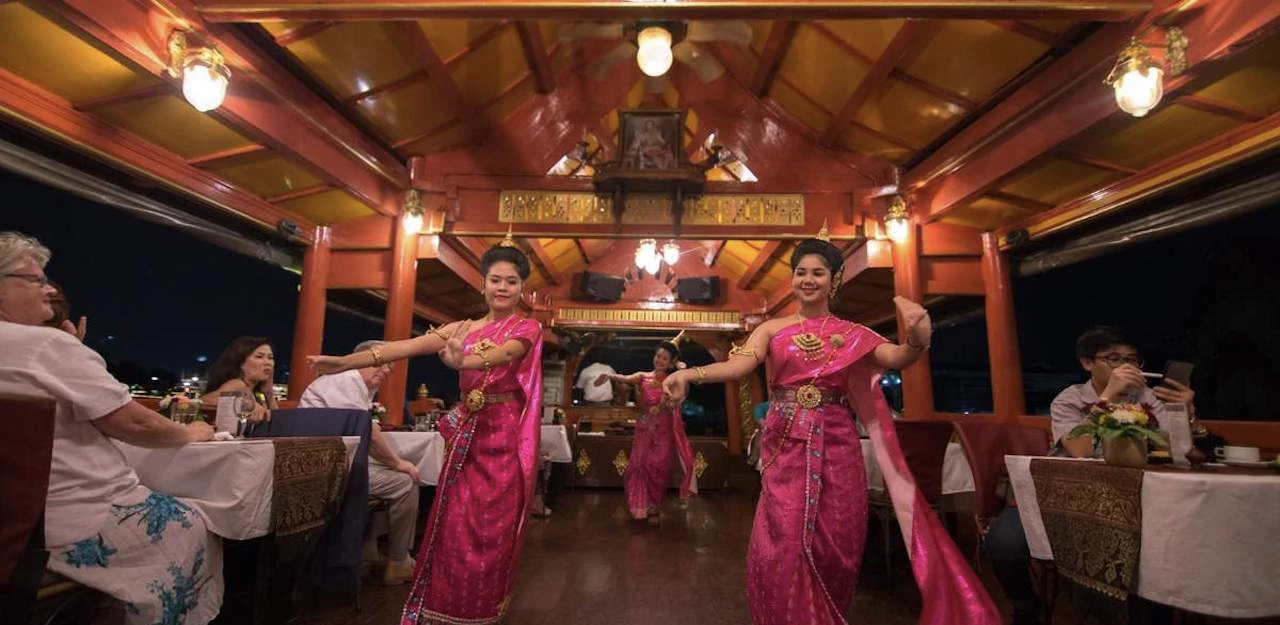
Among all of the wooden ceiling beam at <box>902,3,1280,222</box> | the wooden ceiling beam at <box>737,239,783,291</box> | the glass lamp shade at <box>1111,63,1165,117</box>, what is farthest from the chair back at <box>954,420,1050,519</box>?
the wooden ceiling beam at <box>737,239,783,291</box>

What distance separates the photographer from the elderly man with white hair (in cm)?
140

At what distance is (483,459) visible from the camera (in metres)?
2.31

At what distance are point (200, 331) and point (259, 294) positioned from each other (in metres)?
1.33

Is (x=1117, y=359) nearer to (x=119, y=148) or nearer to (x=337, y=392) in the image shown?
(x=337, y=392)

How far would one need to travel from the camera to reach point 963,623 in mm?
1797

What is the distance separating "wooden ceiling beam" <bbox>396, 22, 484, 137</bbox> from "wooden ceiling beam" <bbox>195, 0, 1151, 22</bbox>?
1.28 m

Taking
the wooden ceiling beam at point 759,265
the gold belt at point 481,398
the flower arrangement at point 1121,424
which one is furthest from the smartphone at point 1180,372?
the wooden ceiling beam at point 759,265

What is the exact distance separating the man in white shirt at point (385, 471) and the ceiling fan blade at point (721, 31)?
3.51 meters

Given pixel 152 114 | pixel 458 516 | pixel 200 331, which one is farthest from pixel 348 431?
pixel 200 331

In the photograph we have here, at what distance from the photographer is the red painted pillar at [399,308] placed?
19.0 feet

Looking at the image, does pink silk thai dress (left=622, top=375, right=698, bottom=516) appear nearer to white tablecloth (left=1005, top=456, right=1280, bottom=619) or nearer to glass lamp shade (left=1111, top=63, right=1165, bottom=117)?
glass lamp shade (left=1111, top=63, right=1165, bottom=117)

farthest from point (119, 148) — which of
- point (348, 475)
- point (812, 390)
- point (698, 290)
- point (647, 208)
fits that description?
point (698, 290)

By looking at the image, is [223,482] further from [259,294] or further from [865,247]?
[259,294]

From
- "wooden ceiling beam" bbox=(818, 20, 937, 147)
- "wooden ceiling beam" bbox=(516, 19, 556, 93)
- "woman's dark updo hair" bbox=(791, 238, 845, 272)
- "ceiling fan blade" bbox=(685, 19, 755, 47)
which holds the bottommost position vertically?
"woman's dark updo hair" bbox=(791, 238, 845, 272)
